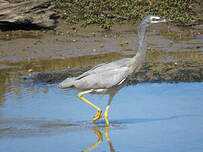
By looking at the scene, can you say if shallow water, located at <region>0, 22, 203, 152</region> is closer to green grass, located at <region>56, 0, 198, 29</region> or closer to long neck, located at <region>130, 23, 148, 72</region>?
long neck, located at <region>130, 23, 148, 72</region>

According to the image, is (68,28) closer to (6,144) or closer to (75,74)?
(75,74)

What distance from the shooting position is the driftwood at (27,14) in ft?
41.8

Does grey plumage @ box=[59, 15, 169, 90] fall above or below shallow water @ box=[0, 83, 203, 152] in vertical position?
above

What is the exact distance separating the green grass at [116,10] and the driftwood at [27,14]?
0.75m

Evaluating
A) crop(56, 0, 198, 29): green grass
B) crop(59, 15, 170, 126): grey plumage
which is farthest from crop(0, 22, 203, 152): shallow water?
crop(56, 0, 198, 29): green grass

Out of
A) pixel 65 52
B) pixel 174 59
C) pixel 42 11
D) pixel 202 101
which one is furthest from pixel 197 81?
pixel 42 11

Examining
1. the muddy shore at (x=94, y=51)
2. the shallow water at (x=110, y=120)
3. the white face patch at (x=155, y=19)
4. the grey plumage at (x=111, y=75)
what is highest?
the white face patch at (x=155, y=19)

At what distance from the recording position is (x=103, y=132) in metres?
6.28

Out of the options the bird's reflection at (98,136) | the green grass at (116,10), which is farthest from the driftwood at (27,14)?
the bird's reflection at (98,136)

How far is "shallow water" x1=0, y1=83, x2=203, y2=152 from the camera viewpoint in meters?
5.66

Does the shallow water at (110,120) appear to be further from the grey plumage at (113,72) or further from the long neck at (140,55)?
the long neck at (140,55)

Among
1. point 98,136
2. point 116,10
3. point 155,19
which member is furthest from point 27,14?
point 98,136

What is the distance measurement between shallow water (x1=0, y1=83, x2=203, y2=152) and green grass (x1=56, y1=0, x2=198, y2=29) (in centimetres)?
559

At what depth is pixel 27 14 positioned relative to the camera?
12891 mm
